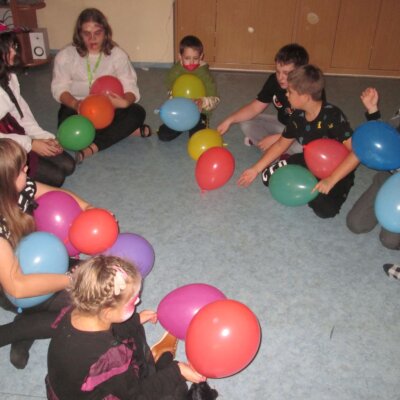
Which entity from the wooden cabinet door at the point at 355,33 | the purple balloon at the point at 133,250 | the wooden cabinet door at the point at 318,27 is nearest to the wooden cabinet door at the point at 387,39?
the wooden cabinet door at the point at 355,33

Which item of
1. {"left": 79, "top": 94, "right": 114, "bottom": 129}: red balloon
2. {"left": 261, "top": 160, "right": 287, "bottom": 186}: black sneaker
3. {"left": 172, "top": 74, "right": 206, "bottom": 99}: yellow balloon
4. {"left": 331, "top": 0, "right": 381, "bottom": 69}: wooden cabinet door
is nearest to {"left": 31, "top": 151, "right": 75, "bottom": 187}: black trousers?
{"left": 79, "top": 94, "right": 114, "bottom": 129}: red balloon

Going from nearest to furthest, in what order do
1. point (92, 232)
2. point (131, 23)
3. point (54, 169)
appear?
point (92, 232) < point (54, 169) < point (131, 23)

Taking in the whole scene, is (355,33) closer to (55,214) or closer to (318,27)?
(318,27)

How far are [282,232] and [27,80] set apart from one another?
10.5 ft

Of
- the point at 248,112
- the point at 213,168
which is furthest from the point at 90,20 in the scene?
the point at 213,168

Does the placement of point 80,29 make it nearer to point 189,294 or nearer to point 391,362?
point 189,294

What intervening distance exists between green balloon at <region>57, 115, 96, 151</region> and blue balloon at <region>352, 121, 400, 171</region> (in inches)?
61.0

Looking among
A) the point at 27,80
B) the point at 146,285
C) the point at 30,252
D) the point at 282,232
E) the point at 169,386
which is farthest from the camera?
the point at 27,80

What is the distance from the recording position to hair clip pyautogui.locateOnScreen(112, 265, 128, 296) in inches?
39.9

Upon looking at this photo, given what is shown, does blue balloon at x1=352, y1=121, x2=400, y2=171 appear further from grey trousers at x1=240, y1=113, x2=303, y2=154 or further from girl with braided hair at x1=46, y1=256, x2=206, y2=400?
girl with braided hair at x1=46, y1=256, x2=206, y2=400

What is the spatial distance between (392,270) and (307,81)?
101cm

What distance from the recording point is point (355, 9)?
4207mm

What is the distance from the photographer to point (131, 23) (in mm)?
4477

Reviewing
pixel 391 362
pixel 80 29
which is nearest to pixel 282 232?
pixel 391 362
